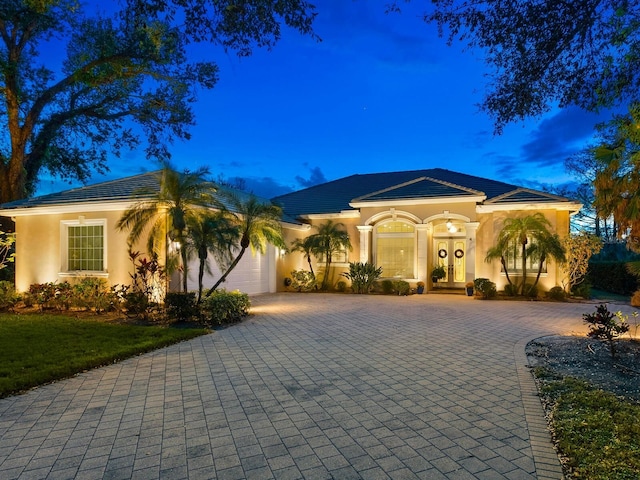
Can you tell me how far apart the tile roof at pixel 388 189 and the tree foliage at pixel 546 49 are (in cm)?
1048

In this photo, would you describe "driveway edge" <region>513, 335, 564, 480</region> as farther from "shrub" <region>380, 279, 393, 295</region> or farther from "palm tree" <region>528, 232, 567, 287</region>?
"shrub" <region>380, 279, 393, 295</region>

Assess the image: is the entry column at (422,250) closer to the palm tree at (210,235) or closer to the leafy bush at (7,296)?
the palm tree at (210,235)

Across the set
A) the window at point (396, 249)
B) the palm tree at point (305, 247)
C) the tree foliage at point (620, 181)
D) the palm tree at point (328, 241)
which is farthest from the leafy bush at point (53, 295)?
the tree foliage at point (620, 181)

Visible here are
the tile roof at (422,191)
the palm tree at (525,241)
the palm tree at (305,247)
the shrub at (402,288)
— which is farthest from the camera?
the palm tree at (305,247)

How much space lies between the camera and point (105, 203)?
12.9 metres

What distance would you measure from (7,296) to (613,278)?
87.2ft

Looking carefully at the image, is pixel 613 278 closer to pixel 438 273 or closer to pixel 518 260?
pixel 518 260

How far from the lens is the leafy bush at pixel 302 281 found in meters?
18.5

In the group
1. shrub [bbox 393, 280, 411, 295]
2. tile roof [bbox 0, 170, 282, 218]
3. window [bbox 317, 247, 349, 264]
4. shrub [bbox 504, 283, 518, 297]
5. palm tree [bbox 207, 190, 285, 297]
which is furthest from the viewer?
window [bbox 317, 247, 349, 264]

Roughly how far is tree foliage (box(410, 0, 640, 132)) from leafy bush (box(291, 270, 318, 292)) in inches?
515

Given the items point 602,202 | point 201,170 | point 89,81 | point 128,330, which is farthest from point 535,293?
point 89,81

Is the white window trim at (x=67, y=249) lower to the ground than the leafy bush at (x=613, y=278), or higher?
higher

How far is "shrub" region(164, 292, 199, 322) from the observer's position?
10.4 m

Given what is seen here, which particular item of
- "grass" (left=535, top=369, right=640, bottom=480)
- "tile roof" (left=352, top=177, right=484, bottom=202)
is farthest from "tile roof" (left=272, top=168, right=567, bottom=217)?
Answer: "grass" (left=535, top=369, right=640, bottom=480)
